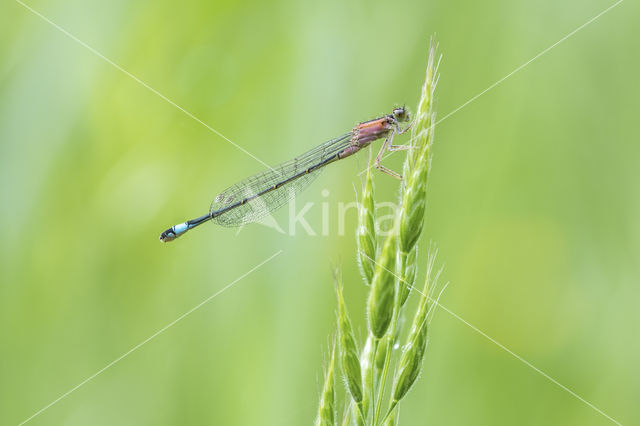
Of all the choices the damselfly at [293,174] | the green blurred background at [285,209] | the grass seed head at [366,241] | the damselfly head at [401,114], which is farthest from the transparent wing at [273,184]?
the grass seed head at [366,241]

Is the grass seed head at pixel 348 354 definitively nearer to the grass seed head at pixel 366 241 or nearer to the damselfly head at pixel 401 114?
the grass seed head at pixel 366 241

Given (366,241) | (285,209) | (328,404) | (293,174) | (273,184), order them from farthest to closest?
1. (273,184)
2. (293,174)
3. (285,209)
4. (366,241)
5. (328,404)

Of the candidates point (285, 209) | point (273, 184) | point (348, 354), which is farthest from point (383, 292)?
point (273, 184)

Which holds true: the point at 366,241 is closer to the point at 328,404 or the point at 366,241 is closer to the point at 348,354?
the point at 348,354

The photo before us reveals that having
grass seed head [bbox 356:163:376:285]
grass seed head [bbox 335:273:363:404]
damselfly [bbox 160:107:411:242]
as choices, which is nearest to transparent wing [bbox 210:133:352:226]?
damselfly [bbox 160:107:411:242]

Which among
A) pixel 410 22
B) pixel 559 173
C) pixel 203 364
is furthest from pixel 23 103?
pixel 559 173

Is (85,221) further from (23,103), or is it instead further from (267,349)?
(267,349)
